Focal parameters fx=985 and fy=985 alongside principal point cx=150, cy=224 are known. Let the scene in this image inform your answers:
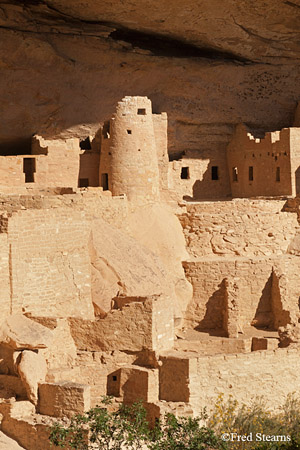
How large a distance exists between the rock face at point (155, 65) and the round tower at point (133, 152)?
1994 mm

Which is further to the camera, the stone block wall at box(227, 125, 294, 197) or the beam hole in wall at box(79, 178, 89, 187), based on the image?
the stone block wall at box(227, 125, 294, 197)

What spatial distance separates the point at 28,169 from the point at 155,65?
15.3 ft

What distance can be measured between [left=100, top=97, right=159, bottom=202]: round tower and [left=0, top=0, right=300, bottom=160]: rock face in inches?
78.5

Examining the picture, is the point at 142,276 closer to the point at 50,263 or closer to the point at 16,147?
the point at 50,263

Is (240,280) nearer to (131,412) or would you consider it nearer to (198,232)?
(198,232)

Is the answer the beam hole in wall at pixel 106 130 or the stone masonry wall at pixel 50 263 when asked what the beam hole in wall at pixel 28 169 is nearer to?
the beam hole in wall at pixel 106 130

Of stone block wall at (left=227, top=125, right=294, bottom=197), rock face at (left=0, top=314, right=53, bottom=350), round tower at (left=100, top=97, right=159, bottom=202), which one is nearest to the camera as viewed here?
rock face at (left=0, top=314, right=53, bottom=350)

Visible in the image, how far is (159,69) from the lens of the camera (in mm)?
27047

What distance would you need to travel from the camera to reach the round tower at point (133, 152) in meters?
24.3

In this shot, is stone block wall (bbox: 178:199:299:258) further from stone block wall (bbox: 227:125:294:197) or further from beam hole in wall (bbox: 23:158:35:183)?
beam hole in wall (bbox: 23:158:35:183)

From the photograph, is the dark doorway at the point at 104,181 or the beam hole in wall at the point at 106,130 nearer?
the dark doorway at the point at 104,181

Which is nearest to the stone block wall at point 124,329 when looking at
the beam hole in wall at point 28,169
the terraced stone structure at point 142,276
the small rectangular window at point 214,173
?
the terraced stone structure at point 142,276

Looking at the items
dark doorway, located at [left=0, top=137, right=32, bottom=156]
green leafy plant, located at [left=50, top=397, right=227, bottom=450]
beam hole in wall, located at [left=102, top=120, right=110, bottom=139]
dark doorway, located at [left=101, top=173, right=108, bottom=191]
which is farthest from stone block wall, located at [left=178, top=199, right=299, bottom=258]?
green leafy plant, located at [left=50, top=397, right=227, bottom=450]

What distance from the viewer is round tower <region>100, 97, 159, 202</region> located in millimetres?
24297
